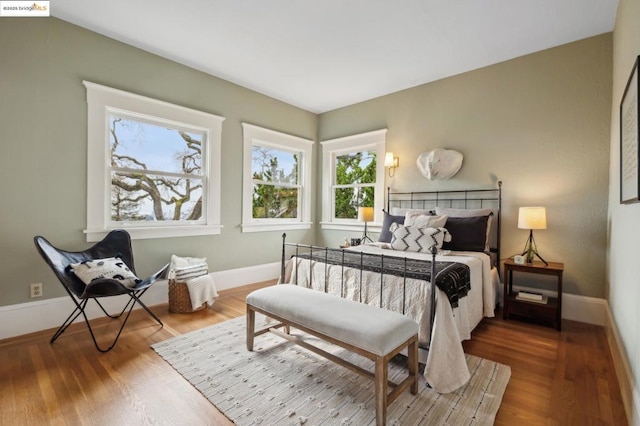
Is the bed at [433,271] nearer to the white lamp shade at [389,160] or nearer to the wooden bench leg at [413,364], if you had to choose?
the wooden bench leg at [413,364]

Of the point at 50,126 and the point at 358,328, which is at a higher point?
the point at 50,126

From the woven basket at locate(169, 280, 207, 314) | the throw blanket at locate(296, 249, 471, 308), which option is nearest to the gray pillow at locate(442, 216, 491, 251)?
the throw blanket at locate(296, 249, 471, 308)

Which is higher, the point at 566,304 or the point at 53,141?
the point at 53,141

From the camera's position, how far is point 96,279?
88.6 inches

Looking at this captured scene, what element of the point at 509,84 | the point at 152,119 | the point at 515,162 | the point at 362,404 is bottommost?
the point at 362,404

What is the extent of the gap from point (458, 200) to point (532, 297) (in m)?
1.33

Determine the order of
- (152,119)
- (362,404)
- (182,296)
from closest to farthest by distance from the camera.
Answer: (362,404), (182,296), (152,119)

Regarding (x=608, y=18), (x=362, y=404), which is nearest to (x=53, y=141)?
(x=362, y=404)

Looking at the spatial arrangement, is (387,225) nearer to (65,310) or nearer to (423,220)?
(423,220)

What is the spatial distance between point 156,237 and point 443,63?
12.4 feet

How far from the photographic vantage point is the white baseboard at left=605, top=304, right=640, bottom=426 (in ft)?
4.63

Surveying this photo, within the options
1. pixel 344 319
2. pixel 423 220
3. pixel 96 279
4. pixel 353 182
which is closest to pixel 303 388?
pixel 344 319

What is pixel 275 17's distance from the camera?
2.62 meters

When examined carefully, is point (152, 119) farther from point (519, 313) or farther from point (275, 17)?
point (519, 313)
